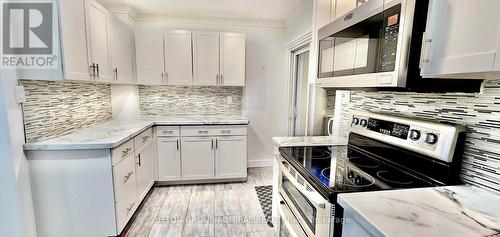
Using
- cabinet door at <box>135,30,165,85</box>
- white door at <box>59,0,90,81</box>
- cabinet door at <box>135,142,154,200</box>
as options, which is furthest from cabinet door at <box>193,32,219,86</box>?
white door at <box>59,0,90,81</box>

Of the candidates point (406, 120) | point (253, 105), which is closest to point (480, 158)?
point (406, 120)

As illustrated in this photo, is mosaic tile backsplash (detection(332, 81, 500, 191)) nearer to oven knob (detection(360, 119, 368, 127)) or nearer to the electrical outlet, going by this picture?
oven knob (detection(360, 119, 368, 127))

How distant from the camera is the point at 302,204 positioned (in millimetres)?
1279

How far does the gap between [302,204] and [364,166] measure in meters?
0.42

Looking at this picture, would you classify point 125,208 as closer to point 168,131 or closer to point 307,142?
point 168,131

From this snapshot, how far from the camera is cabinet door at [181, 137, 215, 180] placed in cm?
297

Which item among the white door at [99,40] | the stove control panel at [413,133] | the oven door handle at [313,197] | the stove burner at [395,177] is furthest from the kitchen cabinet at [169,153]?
the stove burner at [395,177]

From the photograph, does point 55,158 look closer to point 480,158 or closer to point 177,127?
point 177,127

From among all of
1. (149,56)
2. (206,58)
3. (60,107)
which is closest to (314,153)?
(206,58)

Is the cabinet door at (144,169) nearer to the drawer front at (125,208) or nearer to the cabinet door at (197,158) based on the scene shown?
the drawer front at (125,208)

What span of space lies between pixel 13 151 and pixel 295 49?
9.98ft

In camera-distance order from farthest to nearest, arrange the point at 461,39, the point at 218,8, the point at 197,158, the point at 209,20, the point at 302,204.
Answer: the point at 209,20 → the point at 197,158 → the point at 218,8 → the point at 302,204 → the point at 461,39

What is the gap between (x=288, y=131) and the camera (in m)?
3.57

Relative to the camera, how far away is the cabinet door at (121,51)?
2.46 m
